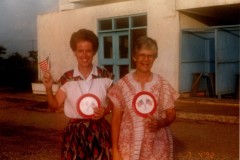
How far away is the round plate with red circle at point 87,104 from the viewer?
3291 millimetres

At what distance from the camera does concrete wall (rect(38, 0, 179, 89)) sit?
12.7 m

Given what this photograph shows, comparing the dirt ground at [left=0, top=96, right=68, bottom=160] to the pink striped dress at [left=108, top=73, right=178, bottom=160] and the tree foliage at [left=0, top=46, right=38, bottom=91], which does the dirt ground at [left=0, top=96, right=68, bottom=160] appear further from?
the tree foliage at [left=0, top=46, right=38, bottom=91]

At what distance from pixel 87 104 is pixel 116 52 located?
11.5 metres

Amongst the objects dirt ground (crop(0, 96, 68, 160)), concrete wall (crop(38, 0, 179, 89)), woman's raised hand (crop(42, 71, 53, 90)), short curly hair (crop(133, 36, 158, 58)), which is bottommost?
dirt ground (crop(0, 96, 68, 160))

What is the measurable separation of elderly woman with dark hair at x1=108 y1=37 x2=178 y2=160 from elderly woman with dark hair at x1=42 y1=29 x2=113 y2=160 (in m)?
0.29

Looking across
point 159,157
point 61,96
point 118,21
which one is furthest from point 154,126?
point 118,21

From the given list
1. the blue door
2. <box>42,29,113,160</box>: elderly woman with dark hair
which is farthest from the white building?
<box>42,29,113,160</box>: elderly woman with dark hair

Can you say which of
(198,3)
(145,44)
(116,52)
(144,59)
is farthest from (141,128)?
(116,52)

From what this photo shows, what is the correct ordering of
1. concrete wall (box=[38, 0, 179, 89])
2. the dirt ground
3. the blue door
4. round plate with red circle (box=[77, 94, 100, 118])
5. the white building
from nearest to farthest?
round plate with red circle (box=[77, 94, 100, 118]), the dirt ground, the white building, concrete wall (box=[38, 0, 179, 89]), the blue door

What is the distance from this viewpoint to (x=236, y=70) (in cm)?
1320

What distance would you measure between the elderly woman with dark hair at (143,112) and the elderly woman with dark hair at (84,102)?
29 centimetres

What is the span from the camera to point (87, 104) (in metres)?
3.29

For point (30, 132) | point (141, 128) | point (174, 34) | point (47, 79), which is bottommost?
point (30, 132)

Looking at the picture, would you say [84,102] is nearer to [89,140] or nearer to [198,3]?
[89,140]
